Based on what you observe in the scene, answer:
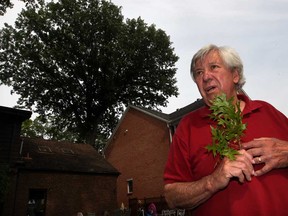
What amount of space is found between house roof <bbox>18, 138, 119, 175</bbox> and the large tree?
29.3ft

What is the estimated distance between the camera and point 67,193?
23375mm

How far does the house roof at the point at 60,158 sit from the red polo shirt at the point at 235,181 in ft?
68.8

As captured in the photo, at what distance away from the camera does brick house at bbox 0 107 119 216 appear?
20.6m

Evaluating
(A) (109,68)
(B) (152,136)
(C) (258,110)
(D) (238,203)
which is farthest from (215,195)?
(A) (109,68)

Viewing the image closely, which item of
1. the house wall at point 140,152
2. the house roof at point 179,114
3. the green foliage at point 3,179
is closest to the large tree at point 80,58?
the house wall at point 140,152

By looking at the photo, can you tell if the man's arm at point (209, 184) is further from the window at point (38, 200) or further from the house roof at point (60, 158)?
the window at point (38, 200)

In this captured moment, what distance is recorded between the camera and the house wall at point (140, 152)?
Result: 27.5 m

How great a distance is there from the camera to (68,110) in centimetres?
3988

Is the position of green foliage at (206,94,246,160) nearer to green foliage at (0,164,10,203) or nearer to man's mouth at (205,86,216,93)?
man's mouth at (205,86,216,93)

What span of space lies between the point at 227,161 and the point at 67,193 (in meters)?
23.4

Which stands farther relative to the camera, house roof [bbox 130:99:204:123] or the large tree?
the large tree

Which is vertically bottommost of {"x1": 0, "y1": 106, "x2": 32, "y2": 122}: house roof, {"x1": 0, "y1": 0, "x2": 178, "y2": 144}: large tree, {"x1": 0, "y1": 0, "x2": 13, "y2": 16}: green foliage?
{"x1": 0, "y1": 106, "x2": 32, "y2": 122}: house roof

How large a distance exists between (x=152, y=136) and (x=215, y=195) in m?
27.0

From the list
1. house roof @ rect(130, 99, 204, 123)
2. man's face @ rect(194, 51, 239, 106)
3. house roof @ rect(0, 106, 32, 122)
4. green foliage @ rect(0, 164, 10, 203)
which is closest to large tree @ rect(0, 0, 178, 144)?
house roof @ rect(130, 99, 204, 123)
